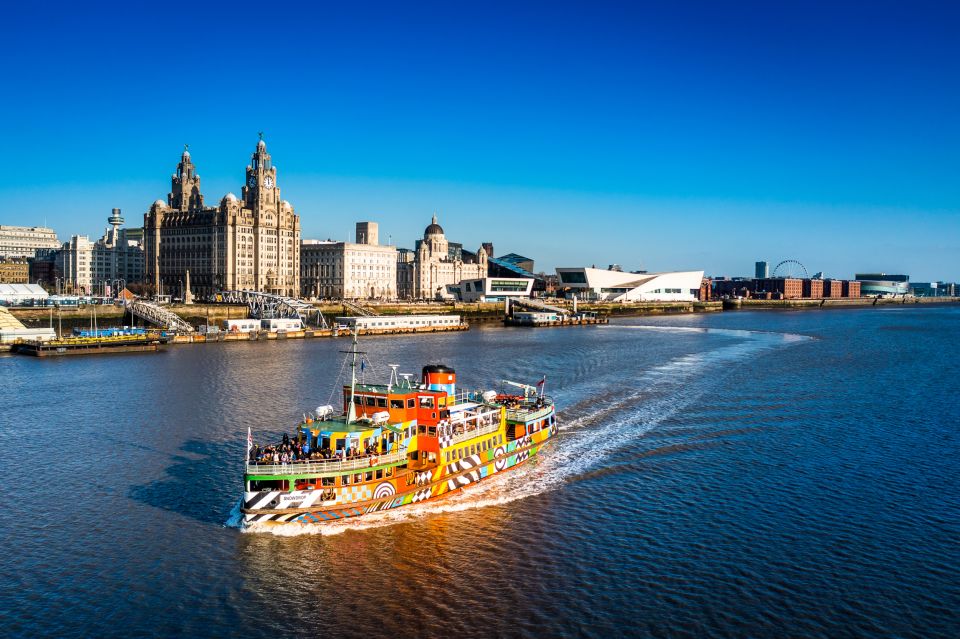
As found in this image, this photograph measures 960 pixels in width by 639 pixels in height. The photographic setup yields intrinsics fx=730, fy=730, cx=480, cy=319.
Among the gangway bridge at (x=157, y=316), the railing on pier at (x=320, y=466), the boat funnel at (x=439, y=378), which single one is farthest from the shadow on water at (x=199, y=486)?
the gangway bridge at (x=157, y=316)

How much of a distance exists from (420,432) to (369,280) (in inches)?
6817

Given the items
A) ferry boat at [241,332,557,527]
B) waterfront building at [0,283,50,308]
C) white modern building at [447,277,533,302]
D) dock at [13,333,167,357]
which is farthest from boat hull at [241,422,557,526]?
white modern building at [447,277,533,302]

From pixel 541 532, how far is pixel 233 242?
15636 centimetres

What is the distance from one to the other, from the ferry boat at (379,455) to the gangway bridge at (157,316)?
7465 centimetres

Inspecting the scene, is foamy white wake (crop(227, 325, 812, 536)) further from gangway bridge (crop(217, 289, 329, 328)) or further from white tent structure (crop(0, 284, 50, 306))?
white tent structure (crop(0, 284, 50, 306))

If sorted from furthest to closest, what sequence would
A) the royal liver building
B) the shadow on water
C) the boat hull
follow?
the royal liver building
the shadow on water
the boat hull

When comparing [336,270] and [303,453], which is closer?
[303,453]

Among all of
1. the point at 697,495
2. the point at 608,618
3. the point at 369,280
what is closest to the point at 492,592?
the point at 608,618

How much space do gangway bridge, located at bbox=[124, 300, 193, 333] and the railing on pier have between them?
78.1 m

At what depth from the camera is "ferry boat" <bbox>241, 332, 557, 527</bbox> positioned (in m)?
25.0

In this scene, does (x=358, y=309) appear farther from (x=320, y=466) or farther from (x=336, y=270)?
(x=320, y=466)

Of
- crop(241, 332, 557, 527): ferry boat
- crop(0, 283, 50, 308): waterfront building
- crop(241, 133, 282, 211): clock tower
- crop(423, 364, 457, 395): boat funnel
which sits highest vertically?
crop(241, 133, 282, 211): clock tower

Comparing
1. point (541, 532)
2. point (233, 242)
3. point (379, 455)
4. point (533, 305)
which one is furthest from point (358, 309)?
point (541, 532)

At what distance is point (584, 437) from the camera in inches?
1539
